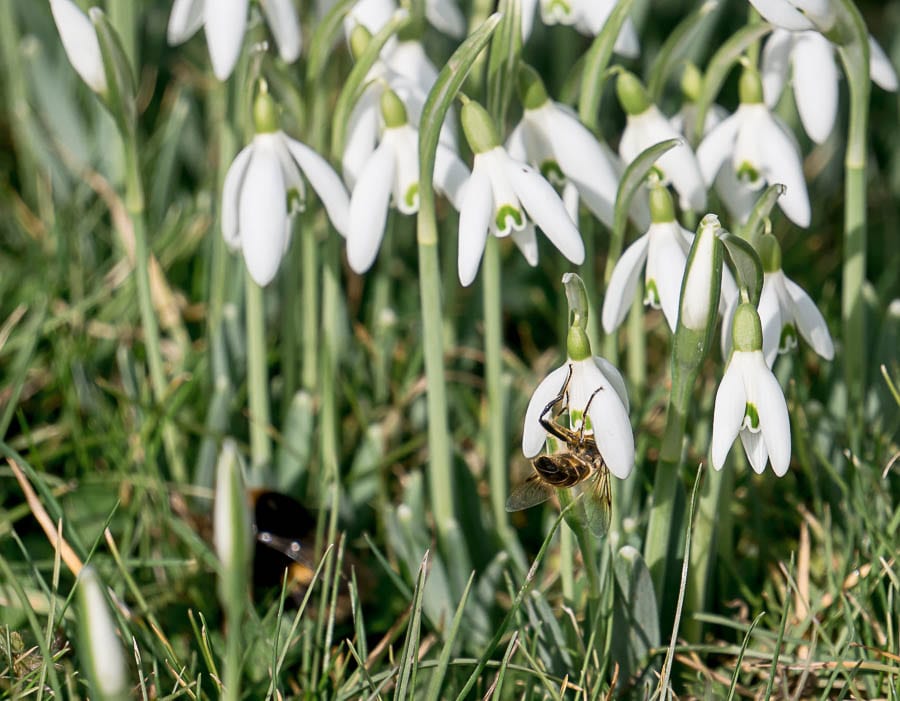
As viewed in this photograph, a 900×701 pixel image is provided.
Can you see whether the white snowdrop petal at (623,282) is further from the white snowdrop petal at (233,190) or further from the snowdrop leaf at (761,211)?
the white snowdrop petal at (233,190)

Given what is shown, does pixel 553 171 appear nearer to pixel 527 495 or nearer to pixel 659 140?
pixel 659 140

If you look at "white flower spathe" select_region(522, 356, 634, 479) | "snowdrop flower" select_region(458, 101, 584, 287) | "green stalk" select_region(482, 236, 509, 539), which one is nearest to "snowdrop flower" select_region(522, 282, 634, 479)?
"white flower spathe" select_region(522, 356, 634, 479)

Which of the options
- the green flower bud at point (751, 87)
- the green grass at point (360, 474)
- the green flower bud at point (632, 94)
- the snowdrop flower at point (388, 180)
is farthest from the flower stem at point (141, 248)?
the green flower bud at point (751, 87)

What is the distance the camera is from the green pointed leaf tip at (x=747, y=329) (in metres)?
0.94

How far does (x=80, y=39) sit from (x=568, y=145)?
54 centimetres

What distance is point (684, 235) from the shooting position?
1.08 m

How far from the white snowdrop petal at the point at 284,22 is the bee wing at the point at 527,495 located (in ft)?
1.95

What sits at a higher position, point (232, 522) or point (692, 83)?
point (692, 83)

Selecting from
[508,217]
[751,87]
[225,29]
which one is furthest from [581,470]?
[225,29]

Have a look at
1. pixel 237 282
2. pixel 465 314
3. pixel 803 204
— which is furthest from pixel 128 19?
pixel 803 204

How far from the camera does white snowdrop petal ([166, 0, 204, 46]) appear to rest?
124 centimetres

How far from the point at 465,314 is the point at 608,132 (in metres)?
0.67

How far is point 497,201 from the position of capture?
1.06 m

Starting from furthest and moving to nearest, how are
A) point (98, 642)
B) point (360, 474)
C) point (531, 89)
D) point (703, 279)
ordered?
1. point (360, 474)
2. point (531, 89)
3. point (703, 279)
4. point (98, 642)
